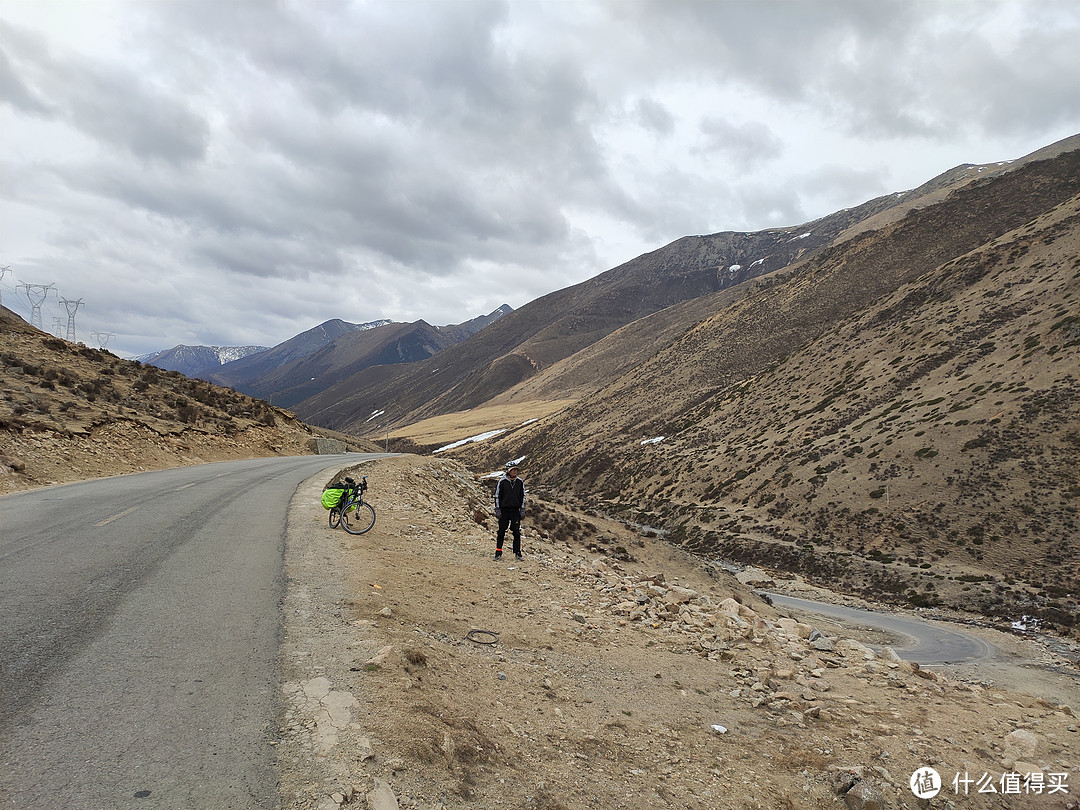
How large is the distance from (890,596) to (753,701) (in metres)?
25.9

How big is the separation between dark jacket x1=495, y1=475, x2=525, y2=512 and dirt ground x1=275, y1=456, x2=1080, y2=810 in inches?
56.6

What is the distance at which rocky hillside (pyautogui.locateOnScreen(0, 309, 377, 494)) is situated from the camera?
1847cm

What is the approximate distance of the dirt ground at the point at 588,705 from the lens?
14.6ft

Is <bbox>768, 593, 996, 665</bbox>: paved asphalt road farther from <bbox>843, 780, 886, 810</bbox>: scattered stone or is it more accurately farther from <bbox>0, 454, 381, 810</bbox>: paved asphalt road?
<bbox>0, 454, 381, 810</bbox>: paved asphalt road

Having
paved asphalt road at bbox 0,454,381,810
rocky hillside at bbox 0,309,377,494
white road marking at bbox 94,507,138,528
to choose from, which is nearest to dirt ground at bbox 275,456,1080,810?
paved asphalt road at bbox 0,454,381,810

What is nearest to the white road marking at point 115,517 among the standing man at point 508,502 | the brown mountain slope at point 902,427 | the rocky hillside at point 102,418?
the rocky hillside at point 102,418

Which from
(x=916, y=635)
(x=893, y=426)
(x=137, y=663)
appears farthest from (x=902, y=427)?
(x=137, y=663)

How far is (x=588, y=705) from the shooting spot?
6730mm

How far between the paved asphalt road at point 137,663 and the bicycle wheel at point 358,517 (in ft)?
6.23

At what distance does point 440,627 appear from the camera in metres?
7.95

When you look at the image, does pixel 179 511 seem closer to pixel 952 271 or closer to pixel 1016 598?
pixel 1016 598

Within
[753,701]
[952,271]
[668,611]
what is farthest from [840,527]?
[952,271]

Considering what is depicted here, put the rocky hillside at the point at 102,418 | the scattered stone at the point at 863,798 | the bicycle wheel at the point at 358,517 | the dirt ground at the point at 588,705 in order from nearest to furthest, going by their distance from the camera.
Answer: the dirt ground at the point at 588,705, the scattered stone at the point at 863,798, the bicycle wheel at the point at 358,517, the rocky hillside at the point at 102,418

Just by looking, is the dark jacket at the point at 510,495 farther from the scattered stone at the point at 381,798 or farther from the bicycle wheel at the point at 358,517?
the scattered stone at the point at 381,798
